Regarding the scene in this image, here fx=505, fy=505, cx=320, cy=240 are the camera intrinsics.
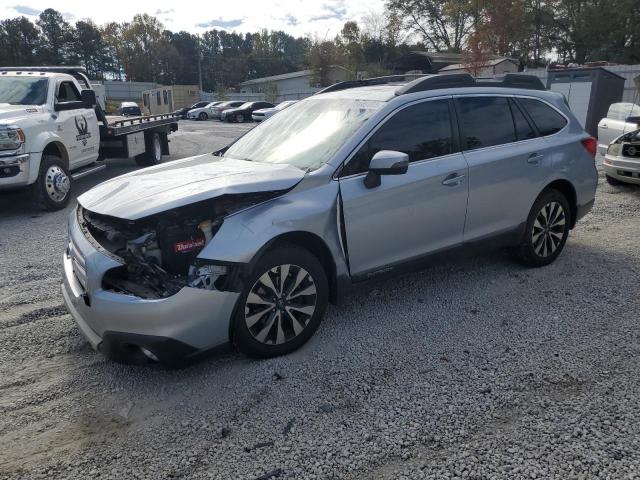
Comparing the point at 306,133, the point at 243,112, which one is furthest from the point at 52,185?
the point at 243,112

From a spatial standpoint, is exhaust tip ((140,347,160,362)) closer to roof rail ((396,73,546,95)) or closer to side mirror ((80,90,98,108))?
roof rail ((396,73,546,95))

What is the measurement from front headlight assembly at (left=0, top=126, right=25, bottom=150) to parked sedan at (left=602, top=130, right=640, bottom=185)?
937 centimetres

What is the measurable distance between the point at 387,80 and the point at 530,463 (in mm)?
3566

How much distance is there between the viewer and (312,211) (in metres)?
3.42

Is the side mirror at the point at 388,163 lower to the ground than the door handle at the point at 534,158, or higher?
higher

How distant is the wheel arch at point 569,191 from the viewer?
5004 millimetres

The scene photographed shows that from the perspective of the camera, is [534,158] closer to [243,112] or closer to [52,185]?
[52,185]

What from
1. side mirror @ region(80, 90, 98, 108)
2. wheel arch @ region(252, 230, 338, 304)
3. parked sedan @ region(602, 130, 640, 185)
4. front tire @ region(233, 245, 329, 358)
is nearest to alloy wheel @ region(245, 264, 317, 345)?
front tire @ region(233, 245, 329, 358)

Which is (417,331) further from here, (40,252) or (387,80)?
(40,252)

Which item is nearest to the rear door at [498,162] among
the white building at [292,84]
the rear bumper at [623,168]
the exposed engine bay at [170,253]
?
the exposed engine bay at [170,253]

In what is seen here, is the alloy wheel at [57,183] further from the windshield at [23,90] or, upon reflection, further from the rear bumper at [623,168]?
the rear bumper at [623,168]

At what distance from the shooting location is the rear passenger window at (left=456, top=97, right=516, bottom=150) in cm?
434

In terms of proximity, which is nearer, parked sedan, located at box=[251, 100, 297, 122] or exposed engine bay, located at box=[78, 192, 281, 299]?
exposed engine bay, located at box=[78, 192, 281, 299]

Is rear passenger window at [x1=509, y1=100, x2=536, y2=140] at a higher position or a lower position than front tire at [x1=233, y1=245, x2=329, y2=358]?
higher
